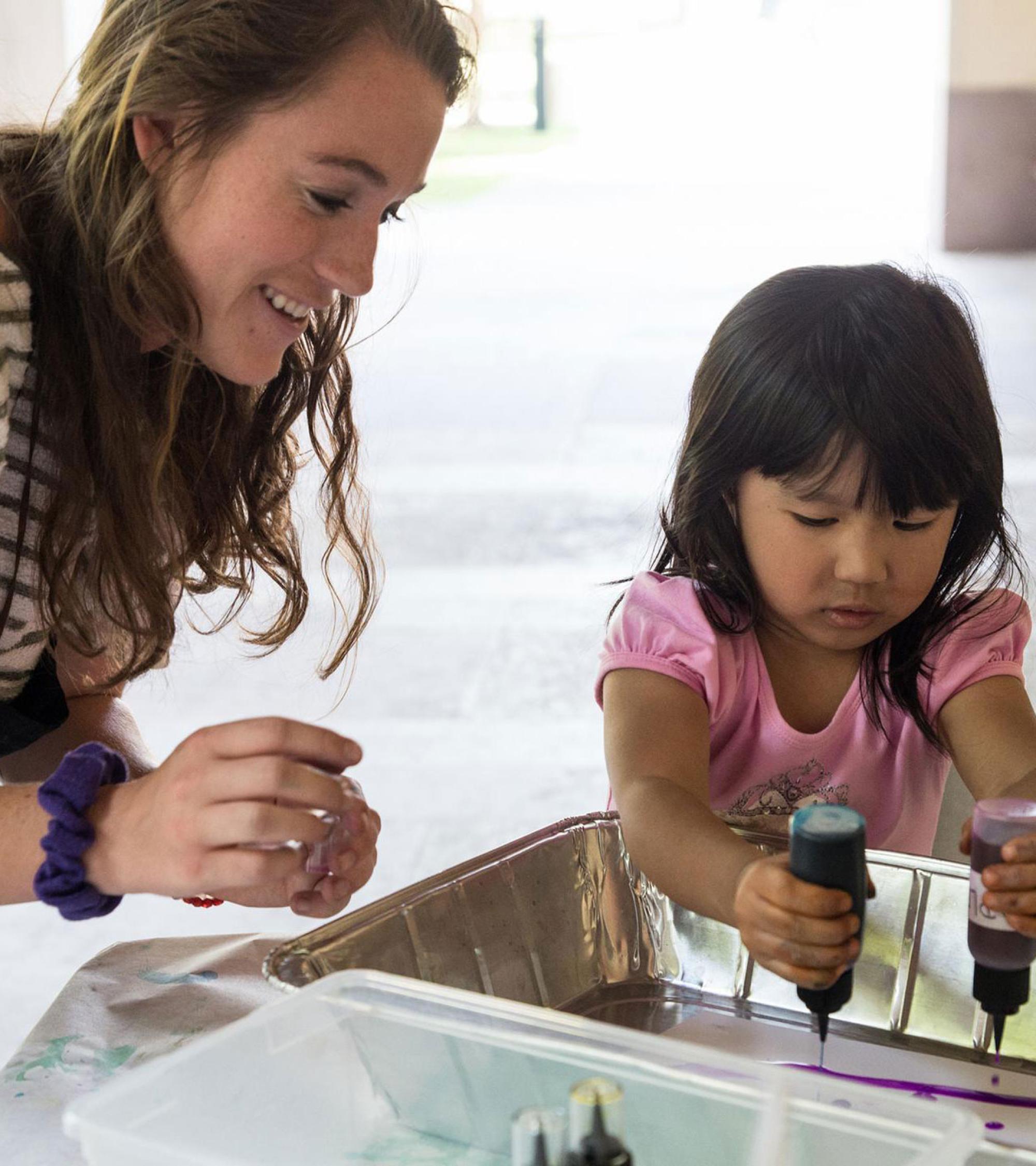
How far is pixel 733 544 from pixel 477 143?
492 inches

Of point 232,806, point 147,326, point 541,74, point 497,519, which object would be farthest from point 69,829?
point 541,74

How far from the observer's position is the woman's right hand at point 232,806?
A: 2.34ft

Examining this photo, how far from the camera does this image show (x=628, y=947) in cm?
99

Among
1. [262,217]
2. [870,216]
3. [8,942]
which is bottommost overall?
[8,942]

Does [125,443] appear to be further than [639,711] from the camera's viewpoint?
No

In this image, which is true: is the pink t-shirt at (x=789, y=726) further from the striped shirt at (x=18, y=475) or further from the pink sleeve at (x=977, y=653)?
the striped shirt at (x=18, y=475)

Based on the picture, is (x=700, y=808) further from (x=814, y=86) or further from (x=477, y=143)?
(x=477, y=143)

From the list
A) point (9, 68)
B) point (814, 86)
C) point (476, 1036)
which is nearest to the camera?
point (476, 1036)

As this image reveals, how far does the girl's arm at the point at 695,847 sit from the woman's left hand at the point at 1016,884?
0.08m

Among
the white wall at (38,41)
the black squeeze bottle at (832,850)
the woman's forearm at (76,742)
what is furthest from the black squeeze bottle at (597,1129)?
the white wall at (38,41)

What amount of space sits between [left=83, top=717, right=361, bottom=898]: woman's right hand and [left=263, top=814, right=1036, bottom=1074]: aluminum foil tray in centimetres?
11

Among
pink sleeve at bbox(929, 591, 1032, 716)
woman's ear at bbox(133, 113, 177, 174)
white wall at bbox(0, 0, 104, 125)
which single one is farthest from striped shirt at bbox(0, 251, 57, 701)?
white wall at bbox(0, 0, 104, 125)

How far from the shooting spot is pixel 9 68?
4.01 metres

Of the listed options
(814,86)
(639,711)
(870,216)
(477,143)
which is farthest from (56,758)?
(477,143)
